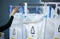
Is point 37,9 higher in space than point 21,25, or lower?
higher

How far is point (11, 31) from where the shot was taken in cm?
252

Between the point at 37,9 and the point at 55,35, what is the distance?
49 centimetres

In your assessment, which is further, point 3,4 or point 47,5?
point 3,4

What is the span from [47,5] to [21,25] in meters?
0.51

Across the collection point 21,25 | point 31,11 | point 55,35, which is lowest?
point 55,35

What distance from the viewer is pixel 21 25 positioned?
2.48 meters

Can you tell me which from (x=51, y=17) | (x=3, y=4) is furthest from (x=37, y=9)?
(x=3, y=4)

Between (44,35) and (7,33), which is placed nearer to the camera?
(44,35)

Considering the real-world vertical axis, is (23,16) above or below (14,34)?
above

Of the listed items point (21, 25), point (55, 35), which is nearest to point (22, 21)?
point (21, 25)

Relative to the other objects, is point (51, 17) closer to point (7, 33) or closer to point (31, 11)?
point (31, 11)

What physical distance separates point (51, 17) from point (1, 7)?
85 centimetres

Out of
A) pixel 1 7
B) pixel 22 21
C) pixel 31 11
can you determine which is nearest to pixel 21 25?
pixel 22 21

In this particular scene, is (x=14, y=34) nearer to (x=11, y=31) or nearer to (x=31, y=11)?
(x=11, y=31)
